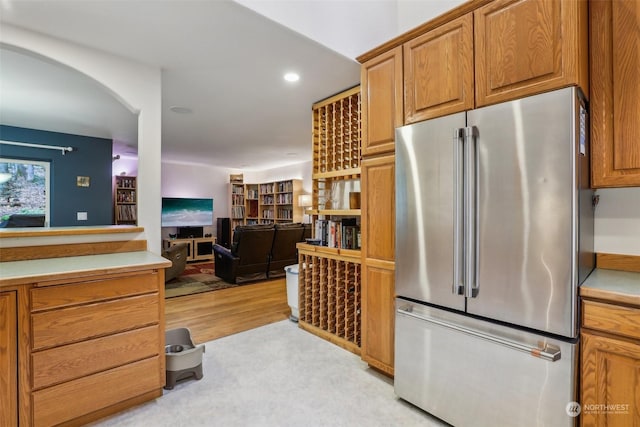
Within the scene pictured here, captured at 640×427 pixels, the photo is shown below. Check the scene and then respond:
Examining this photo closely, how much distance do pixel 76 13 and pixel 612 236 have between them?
3.42m

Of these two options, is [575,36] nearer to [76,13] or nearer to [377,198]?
[377,198]

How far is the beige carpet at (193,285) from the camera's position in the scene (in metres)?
4.41

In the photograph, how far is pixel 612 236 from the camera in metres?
1.68

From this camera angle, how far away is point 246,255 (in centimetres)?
501

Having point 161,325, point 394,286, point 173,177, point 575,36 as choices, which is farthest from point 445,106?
point 173,177

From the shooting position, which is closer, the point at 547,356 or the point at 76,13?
the point at 547,356

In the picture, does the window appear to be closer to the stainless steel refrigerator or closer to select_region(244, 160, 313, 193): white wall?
select_region(244, 160, 313, 193): white wall

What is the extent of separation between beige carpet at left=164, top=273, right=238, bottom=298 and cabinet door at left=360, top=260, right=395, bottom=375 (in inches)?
121

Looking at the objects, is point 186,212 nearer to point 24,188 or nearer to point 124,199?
point 124,199

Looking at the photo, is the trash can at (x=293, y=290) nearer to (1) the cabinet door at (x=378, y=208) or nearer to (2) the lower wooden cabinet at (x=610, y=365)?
(1) the cabinet door at (x=378, y=208)

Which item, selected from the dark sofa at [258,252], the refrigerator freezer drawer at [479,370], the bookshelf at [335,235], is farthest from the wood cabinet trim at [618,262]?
the dark sofa at [258,252]

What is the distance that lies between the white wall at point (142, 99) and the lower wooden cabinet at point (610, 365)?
2.73 metres

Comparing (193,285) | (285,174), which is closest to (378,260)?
(193,285)

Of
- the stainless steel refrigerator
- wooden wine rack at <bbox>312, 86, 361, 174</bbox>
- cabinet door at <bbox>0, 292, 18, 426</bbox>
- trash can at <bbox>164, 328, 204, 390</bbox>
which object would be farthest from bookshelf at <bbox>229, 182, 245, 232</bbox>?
the stainless steel refrigerator
